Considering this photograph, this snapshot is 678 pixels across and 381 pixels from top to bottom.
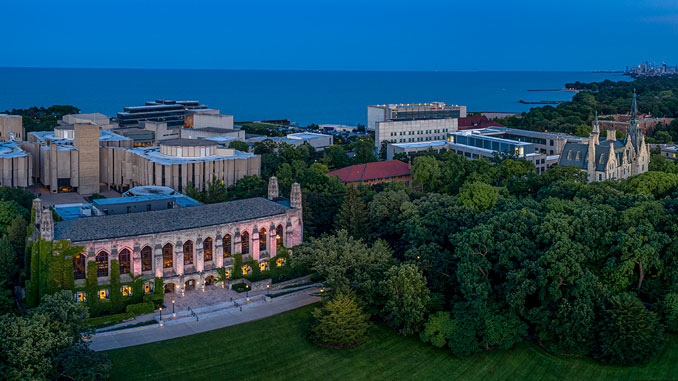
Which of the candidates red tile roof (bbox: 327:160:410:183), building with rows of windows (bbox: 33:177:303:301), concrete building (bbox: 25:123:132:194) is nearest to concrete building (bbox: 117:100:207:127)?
concrete building (bbox: 25:123:132:194)

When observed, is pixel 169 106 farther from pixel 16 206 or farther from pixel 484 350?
pixel 484 350

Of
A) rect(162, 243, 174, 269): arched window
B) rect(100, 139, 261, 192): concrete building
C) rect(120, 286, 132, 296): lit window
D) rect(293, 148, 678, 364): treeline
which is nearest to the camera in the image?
rect(293, 148, 678, 364): treeline

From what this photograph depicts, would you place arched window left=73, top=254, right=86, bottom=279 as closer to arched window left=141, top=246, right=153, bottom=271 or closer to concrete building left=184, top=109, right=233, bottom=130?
arched window left=141, top=246, right=153, bottom=271

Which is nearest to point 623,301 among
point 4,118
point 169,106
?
point 4,118

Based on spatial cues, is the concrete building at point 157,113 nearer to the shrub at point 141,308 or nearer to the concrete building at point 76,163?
the concrete building at point 76,163

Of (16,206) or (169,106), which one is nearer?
(16,206)

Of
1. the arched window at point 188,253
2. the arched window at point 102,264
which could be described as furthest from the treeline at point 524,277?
the arched window at point 102,264

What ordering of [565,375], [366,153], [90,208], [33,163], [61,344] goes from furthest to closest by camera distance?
[366,153], [33,163], [90,208], [565,375], [61,344]
